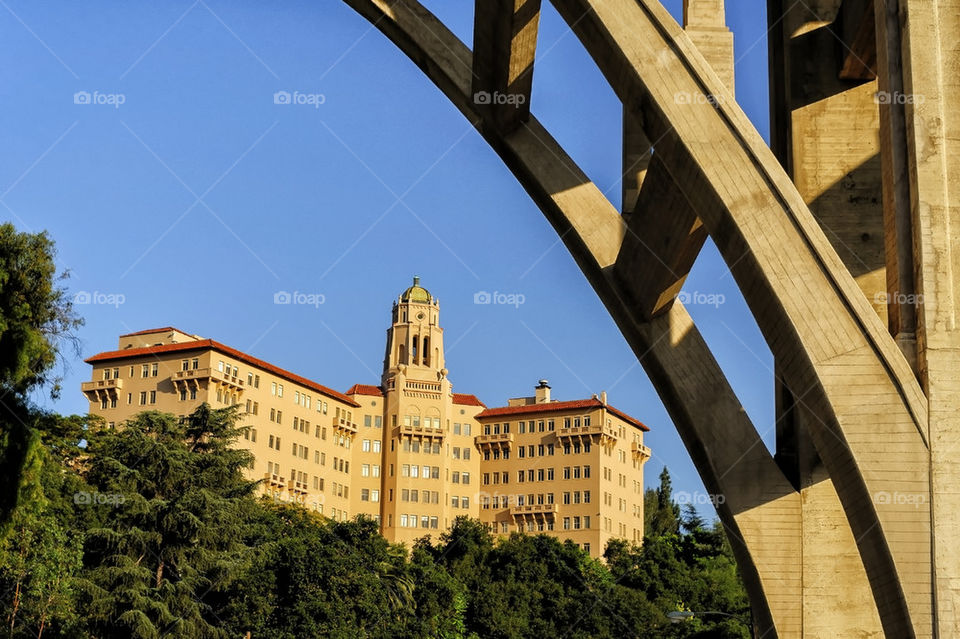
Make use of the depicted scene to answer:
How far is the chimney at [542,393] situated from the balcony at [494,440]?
7.75 metres

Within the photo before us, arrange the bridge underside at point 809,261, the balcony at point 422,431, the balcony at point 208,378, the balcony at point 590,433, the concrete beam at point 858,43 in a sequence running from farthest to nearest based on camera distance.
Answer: the balcony at point 422,431 → the balcony at point 590,433 → the balcony at point 208,378 → the concrete beam at point 858,43 → the bridge underside at point 809,261

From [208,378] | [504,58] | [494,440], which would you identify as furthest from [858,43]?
[494,440]

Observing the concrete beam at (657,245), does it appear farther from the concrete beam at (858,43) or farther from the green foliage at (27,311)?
the green foliage at (27,311)

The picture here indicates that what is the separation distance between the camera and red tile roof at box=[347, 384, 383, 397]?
123625 millimetres

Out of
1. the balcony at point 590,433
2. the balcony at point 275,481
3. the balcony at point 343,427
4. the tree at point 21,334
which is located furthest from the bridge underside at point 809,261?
the balcony at point 590,433

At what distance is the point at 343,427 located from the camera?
387ft

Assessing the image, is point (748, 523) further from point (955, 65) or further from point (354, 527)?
point (354, 527)

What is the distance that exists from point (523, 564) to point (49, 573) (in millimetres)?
52295

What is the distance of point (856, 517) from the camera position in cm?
405

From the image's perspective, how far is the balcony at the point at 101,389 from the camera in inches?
4301

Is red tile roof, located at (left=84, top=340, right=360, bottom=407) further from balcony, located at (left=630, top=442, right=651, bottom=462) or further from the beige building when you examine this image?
balcony, located at (left=630, top=442, right=651, bottom=462)

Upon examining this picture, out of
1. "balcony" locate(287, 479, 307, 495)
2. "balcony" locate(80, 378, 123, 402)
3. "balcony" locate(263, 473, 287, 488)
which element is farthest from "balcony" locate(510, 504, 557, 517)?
"balcony" locate(80, 378, 123, 402)

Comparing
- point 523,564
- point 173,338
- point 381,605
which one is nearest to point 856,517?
point 381,605

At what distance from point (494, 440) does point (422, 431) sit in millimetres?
7328
